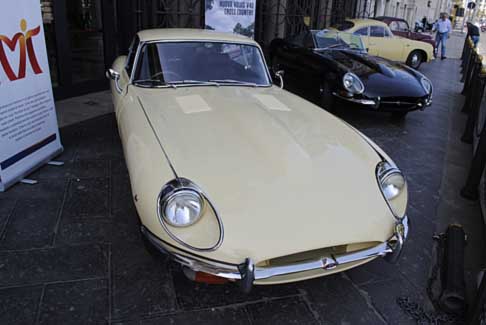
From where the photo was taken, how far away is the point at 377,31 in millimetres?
11078

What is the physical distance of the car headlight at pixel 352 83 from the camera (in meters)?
5.73

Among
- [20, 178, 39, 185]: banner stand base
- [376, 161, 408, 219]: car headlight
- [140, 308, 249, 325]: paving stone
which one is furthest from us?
[20, 178, 39, 185]: banner stand base

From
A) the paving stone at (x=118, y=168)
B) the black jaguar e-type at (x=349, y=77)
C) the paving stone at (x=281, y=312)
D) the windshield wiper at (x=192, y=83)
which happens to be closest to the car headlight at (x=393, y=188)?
the paving stone at (x=281, y=312)

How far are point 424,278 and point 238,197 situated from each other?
4.87ft

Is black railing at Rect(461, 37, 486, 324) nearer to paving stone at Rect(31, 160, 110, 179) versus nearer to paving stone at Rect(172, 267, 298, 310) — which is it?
paving stone at Rect(172, 267, 298, 310)

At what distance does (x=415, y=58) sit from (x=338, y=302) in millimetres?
11426

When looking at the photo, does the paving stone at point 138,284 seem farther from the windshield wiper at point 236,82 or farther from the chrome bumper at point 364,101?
the chrome bumper at point 364,101

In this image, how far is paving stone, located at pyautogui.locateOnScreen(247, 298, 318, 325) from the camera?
87.6 inches

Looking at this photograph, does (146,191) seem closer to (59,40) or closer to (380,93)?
(380,93)

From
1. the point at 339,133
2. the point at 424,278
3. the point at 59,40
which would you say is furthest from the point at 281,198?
the point at 59,40

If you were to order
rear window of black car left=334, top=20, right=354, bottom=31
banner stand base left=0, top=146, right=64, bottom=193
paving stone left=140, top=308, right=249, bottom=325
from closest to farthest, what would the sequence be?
paving stone left=140, top=308, right=249, bottom=325 < banner stand base left=0, top=146, right=64, bottom=193 < rear window of black car left=334, top=20, right=354, bottom=31

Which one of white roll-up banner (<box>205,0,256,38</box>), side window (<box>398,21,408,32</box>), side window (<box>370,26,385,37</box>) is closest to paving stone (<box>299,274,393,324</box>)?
white roll-up banner (<box>205,0,256,38</box>)

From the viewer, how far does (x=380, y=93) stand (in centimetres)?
575

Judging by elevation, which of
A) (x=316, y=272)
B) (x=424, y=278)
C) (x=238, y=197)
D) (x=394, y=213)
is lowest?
(x=424, y=278)
